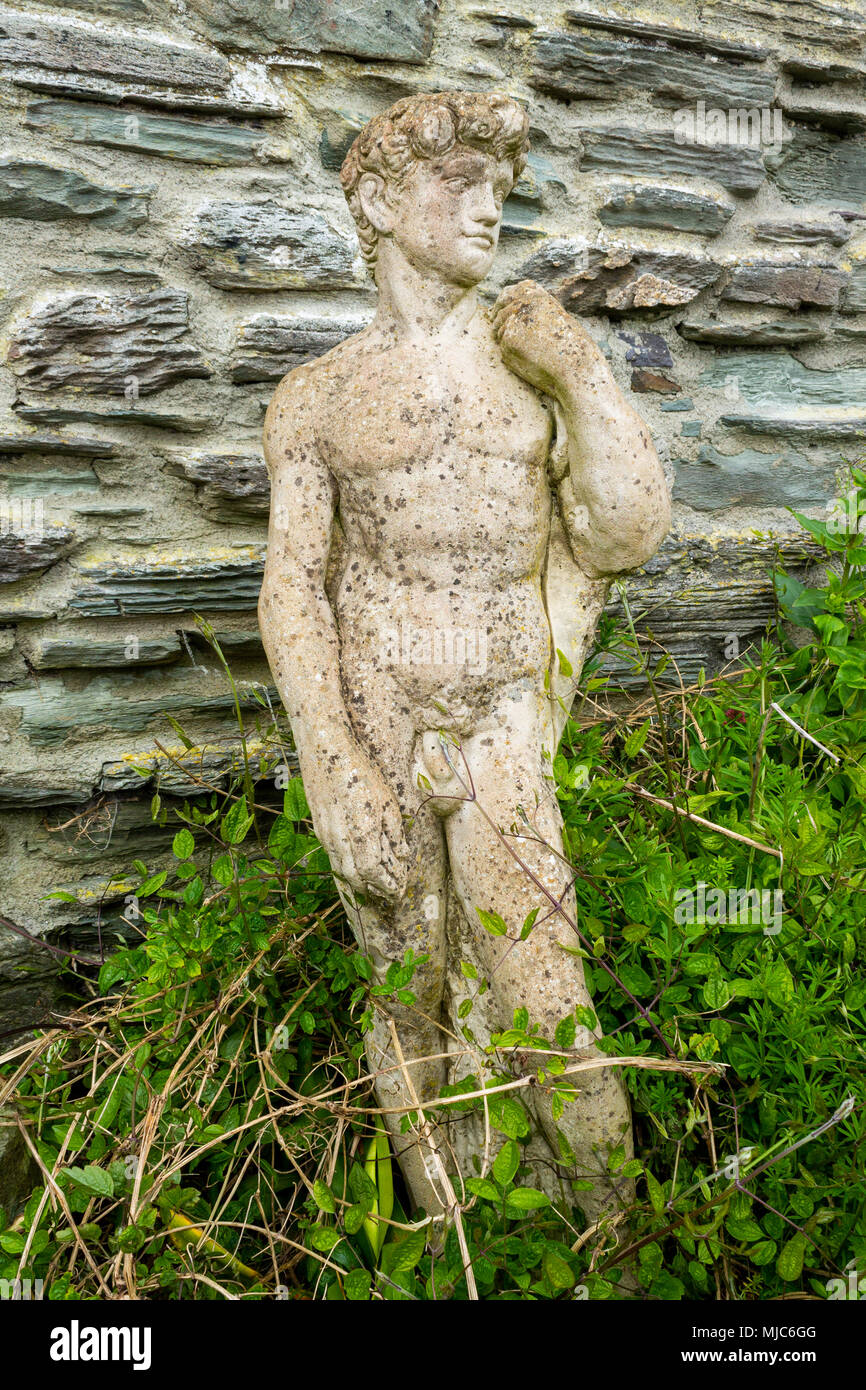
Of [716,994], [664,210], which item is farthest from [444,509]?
[664,210]

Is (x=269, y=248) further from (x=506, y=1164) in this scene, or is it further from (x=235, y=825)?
(x=506, y=1164)

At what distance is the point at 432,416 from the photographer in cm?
151

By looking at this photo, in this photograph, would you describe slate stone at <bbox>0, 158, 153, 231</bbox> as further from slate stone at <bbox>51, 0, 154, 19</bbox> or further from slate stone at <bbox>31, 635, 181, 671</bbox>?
slate stone at <bbox>31, 635, 181, 671</bbox>

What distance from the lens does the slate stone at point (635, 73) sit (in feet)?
7.74

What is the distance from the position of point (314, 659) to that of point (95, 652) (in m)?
0.88

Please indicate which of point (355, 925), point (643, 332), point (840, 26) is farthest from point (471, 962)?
point (840, 26)

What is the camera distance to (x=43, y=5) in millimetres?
2020

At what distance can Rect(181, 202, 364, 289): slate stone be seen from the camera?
218cm

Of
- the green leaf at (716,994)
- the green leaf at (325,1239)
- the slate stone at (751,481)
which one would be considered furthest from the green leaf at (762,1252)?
the slate stone at (751,481)

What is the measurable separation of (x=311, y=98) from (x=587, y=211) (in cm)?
68

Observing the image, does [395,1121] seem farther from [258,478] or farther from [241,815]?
[258,478]

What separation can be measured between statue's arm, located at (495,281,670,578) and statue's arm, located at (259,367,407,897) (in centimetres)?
34

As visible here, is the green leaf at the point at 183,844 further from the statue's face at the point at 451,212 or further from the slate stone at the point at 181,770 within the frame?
the statue's face at the point at 451,212

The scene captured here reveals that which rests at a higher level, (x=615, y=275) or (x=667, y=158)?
(x=667, y=158)
